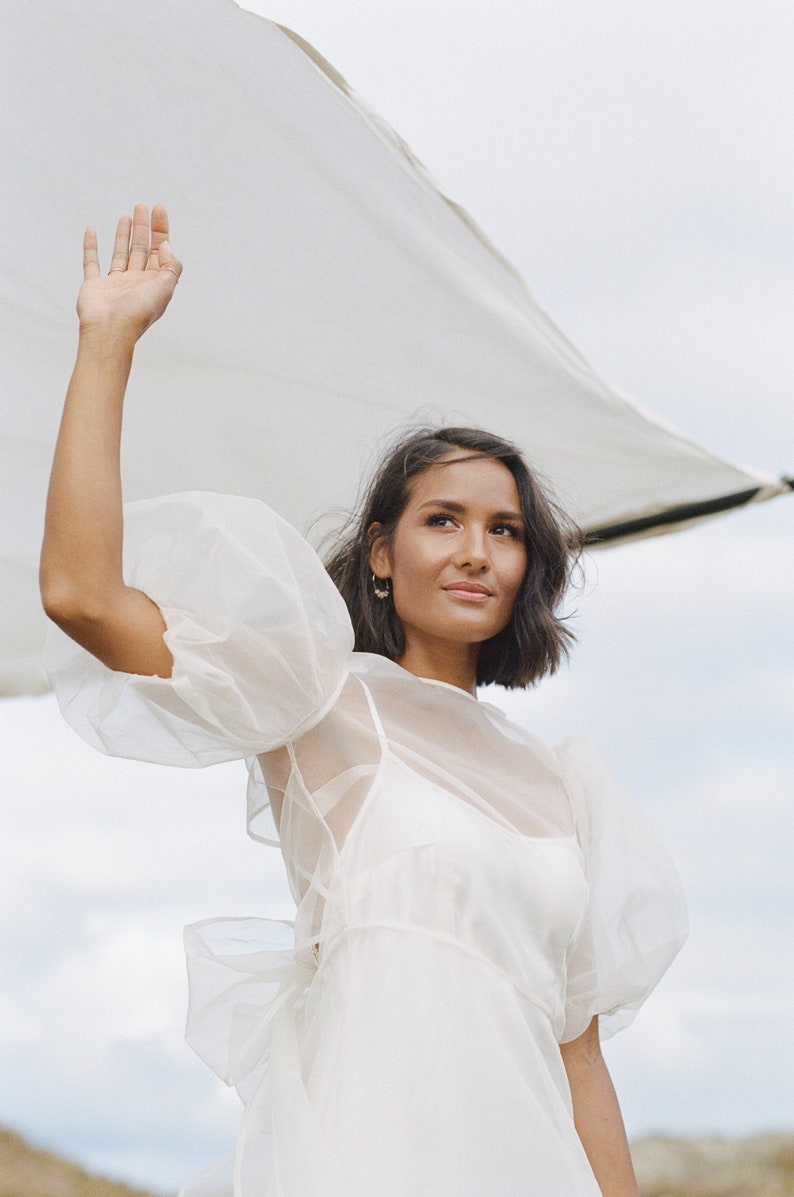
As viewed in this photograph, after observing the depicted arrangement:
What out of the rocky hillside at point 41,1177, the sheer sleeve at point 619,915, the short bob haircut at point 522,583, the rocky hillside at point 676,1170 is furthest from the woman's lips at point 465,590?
the rocky hillside at point 41,1177

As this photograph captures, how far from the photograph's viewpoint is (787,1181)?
16.6 feet

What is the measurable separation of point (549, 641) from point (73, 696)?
0.68m

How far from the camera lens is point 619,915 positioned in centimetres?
180

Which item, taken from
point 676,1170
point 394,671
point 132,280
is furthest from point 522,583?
point 676,1170

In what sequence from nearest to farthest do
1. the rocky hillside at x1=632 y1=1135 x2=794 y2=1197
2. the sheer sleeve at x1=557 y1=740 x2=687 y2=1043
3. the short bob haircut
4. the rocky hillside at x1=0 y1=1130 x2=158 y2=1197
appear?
the sheer sleeve at x1=557 y1=740 x2=687 y2=1043
the short bob haircut
the rocky hillside at x1=0 y1=1130 x2=158 y2=1197
the rocky hillside at x1=632 y1=1135 x2=794 y2=1197

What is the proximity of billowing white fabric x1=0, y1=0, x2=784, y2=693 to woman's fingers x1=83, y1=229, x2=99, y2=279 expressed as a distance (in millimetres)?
518

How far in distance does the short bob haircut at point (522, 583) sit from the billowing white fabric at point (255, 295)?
0.33 metres

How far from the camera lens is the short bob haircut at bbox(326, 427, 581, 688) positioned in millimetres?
1889

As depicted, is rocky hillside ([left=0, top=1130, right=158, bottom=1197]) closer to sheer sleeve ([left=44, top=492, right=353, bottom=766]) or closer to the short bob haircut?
the short bob haircut

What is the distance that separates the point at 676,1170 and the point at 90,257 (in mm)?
4303

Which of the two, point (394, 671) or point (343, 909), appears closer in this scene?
point (343, 909)

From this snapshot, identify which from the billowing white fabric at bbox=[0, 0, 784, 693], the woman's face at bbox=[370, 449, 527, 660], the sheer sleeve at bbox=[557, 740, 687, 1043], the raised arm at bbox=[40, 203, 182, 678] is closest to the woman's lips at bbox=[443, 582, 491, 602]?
the woman's face at bbox=[370, 449, 527, 660]

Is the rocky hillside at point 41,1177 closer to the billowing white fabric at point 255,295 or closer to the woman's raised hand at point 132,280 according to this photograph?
the billowing white fabric at point 255,295

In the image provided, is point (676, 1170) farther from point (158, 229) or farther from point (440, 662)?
point (158, 229)
